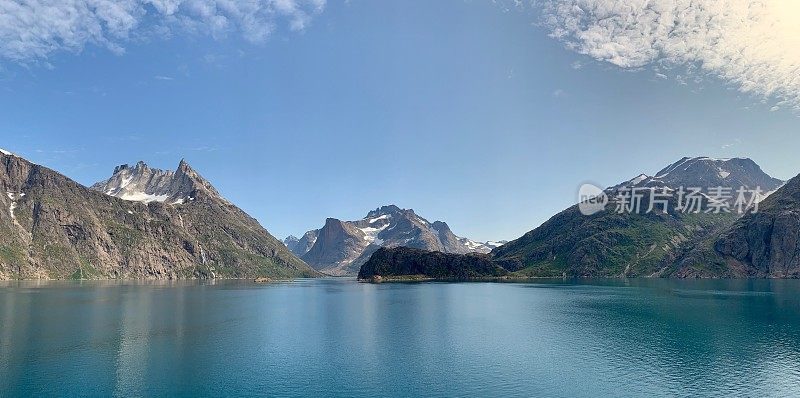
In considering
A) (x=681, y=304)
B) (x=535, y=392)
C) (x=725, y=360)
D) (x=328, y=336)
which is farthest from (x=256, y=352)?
(x=681, y=304)

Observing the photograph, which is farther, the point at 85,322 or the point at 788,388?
the point at 85,322

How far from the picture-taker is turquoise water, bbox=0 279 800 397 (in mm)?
77062

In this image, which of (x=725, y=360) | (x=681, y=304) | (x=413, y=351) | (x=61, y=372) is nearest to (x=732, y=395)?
(x=725, y=360)

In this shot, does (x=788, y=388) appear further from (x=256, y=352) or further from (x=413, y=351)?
(x=256, y=352)

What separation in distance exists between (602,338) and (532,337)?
16.9 m

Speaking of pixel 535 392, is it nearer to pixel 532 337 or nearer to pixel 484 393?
pixel 484 393

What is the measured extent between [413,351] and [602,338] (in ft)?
162

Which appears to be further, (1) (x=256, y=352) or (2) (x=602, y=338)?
(2) (x=602, y=338)

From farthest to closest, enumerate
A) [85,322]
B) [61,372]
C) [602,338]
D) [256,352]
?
[85,322] → [602,338] → [256,352] → [61,372]

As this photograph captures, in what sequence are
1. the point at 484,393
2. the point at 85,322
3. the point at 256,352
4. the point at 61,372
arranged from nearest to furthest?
1. the point at 484,393
2. the point at 61,372
3. the point at 256,352
4. the point at 85,322

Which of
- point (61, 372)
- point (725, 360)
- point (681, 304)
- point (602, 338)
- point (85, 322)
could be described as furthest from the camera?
point (681, 304)

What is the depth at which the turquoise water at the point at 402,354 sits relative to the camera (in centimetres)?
7706

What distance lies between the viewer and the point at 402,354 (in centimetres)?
10262

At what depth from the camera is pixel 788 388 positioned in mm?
76500
